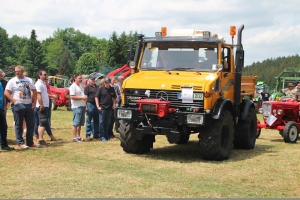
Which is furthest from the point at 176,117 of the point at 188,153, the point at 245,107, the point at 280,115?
the point at 280,115

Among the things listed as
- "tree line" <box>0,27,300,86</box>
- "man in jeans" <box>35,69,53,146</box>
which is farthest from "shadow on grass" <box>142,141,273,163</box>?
"tree line" <box>0,27,300,86</box>

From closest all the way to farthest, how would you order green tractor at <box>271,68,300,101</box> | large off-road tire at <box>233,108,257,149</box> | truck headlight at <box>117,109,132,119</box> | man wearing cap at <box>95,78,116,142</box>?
1. truck headlight at <box>117,109,132,119</box>
2. large off-road tire at <box>233,108,257,149</box>
3. man wearing cap at <box>95,78,116,142</box>
4. green tractor at <box>271,68,300,101</box>

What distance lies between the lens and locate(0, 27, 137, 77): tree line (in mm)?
58594

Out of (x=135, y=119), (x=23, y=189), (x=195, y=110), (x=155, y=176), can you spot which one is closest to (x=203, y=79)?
(x=195, y=110)

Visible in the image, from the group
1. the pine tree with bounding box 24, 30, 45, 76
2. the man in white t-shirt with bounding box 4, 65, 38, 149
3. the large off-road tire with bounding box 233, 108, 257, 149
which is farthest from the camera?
the pine tree with bounding box 24, 30, 45, 76

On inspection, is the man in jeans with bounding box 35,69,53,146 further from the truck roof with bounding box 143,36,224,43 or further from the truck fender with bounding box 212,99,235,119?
the truck fender with bounding box 212,99,235,119

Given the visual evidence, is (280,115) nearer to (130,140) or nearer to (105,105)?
(105,105)

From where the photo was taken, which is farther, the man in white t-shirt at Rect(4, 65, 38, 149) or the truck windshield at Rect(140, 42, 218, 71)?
the man in white t-shirt at Rect(4, 65, 38, 149)

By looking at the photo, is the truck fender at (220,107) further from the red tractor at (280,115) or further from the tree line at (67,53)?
the tree line at (67,53)

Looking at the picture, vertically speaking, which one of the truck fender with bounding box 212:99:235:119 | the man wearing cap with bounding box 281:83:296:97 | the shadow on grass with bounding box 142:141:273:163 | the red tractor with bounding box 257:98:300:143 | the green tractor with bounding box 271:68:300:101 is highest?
the green tractor with bounding box 271:68:300:101

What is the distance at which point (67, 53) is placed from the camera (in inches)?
4250

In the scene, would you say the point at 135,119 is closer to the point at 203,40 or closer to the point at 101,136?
the point at 203,40

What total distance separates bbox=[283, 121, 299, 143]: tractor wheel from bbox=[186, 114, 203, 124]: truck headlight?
4694mm

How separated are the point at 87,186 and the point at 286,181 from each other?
10.4ft
